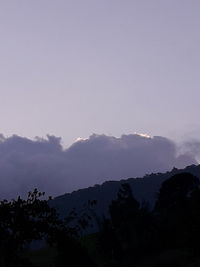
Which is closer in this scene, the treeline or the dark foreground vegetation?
the dark foreground vegetation

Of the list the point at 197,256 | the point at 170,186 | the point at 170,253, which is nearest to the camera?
the point at 197,256

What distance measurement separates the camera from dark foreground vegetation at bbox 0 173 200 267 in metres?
23.1

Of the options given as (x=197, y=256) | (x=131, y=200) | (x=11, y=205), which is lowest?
(x=197, y=256)

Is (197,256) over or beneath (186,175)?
beneath

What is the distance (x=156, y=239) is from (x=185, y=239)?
23.3m

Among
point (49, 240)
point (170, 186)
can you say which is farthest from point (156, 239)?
point (49, 240)

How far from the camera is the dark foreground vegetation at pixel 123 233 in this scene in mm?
23125

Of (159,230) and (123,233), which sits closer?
(159,230)

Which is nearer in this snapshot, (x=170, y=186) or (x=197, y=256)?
(x=197, y=256)

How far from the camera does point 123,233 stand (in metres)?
107

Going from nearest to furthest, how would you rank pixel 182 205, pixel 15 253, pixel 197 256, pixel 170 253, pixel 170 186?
pixel 15 253 → pixel 197 256 → pixel 170 253 → pixel 182 205 → pixel 170 186

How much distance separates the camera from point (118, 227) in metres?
110

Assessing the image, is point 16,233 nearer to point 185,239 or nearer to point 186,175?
point 185,239

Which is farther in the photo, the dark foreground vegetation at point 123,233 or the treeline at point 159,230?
the treeline at point 159,230
